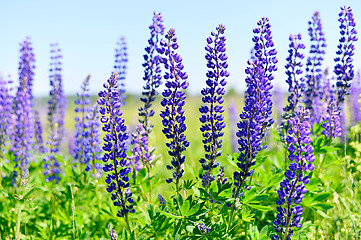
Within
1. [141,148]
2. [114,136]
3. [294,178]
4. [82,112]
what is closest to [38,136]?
[82,112]

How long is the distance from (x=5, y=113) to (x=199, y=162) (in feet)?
11.3

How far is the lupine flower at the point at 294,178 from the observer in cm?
241

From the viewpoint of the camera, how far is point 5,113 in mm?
5023

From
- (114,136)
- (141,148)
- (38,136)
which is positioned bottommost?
(38,136)

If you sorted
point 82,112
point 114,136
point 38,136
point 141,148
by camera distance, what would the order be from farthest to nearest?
point 38,136 → point 82,112 → point 141,148 → point 114,136

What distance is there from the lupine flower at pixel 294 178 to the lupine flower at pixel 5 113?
4.04 m

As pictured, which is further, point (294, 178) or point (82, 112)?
point (82, 112)

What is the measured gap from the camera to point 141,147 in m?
3.79

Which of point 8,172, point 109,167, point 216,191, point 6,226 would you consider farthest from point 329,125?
point 8,172

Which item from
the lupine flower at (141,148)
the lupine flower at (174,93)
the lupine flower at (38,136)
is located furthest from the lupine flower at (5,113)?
the lupine flower at (174,93)

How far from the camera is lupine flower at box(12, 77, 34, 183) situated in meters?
4.68

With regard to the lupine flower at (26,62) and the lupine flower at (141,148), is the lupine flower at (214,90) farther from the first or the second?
the lupine flower at (26,62)

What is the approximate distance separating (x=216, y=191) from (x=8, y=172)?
11.5ft

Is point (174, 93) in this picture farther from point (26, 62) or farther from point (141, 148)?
point (26, 62)
